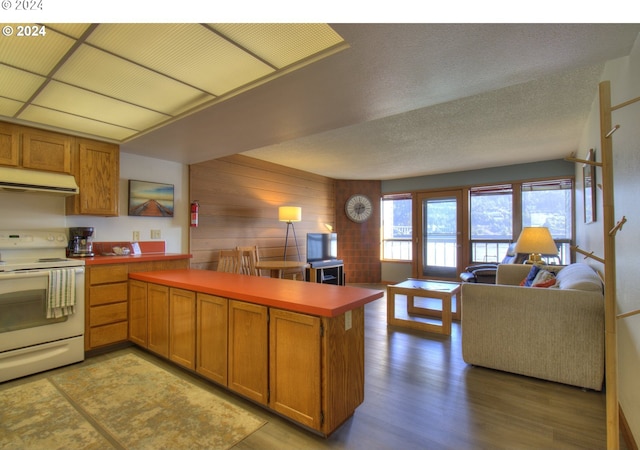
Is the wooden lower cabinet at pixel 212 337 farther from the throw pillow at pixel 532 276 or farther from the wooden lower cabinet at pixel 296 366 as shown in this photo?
the throw pillow at pixel 532 276

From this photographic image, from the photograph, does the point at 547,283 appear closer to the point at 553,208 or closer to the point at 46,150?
the point at 553,208

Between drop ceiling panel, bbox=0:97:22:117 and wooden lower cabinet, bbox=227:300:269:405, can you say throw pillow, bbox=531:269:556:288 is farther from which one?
drop ceiling panel, bbox=0:97:22:117

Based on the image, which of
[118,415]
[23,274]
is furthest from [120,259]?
[118,415]

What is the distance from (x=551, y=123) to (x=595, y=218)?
52.1 inches

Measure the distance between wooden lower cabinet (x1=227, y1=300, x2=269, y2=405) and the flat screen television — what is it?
3.65 metres

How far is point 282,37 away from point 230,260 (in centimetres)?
322

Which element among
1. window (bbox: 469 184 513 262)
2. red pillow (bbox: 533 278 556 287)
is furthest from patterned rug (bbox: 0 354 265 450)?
window (bbox: 469 184 513 262)

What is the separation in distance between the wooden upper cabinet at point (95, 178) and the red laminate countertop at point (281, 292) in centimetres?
98

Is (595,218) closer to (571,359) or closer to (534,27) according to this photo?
(571,359)

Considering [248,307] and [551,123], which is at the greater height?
[551,123]

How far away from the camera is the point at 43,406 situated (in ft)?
6.73

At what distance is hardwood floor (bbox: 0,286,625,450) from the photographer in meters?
1.67

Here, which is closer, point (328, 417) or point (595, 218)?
point (328, 417)
